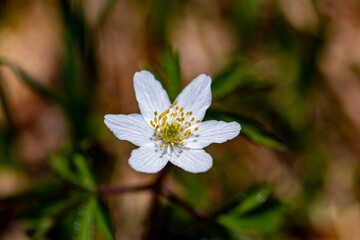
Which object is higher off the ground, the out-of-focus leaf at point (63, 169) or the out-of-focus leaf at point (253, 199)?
the out-of-focus leaf at point (63, 169)

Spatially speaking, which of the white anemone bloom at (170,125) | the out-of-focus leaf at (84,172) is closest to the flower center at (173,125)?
the white anemone bloom at (170,125)

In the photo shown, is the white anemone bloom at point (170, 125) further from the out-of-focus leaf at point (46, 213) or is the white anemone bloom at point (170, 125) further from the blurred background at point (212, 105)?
the out-of-focus leaf at point (46, 213)

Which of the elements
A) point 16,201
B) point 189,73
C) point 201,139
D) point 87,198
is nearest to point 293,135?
point 189,73

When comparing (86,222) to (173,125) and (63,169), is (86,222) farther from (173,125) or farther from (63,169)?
(173,125)

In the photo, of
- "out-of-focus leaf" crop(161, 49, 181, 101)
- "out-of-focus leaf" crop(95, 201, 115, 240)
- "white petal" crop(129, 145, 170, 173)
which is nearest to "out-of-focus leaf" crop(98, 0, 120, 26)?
"out-of-focus leaf" crop(161, 49, 181, 101)

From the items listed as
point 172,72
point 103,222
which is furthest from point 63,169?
point 172,72

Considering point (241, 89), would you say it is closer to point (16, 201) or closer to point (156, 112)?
point (156, 112)
